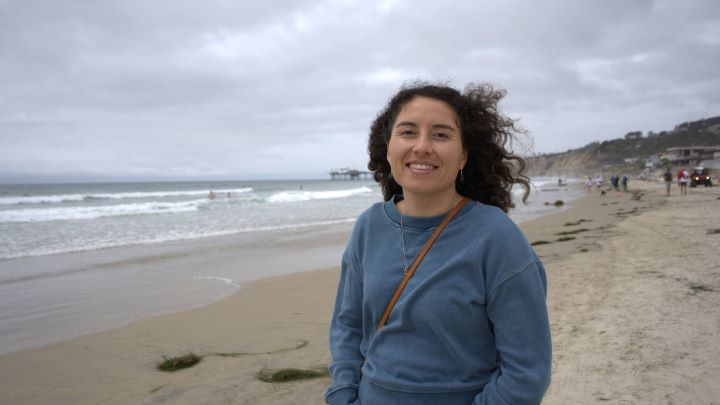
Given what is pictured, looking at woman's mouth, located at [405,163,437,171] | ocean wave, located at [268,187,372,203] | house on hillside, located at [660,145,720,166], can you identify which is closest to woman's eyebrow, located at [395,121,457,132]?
woman's mouth, located at [405,163,437,171]

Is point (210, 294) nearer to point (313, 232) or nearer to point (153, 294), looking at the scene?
point (153, 294)

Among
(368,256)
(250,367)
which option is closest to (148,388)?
(250,367)

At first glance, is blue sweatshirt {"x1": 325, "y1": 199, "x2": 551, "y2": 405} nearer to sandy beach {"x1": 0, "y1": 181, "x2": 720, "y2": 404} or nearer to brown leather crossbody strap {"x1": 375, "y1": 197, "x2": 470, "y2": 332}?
brown leather crossbody strap {"x1": 375, "y1": 197, "x2": 470, "y2": 332}

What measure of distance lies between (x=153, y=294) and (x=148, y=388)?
165 inches

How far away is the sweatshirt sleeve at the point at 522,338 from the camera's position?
1430 mm

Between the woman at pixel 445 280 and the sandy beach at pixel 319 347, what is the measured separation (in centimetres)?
211

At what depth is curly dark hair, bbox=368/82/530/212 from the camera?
1.81 metres

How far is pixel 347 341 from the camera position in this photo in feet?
6.19

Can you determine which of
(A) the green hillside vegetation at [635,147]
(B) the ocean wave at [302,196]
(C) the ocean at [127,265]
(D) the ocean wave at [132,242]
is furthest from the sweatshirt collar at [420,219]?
(A) the green hillside vegetation at [635,147]

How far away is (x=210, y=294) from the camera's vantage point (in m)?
7.95

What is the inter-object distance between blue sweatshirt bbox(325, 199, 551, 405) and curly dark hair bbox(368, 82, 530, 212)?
237 mm

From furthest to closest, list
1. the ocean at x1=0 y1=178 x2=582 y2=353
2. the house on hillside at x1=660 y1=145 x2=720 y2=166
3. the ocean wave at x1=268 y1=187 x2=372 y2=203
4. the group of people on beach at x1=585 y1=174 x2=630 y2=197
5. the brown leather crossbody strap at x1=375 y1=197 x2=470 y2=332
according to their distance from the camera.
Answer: the house on hillside at x1=660 y1=145 x2=720 y2=166
the ocean wave at x1=268 y1=187 x2=372 y2=203
the group of people on beach at x1=585 y1=174 x2=630 y2=197
the ocean at x1=0 y1=178 x2=582 y2=353
the brown leather crossbody strap at x1=375 y1=197 x2=470 y2=332

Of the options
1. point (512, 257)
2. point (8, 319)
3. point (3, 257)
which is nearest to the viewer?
point (512, 257)

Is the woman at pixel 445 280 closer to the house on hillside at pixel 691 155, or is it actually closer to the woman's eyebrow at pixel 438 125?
the woman's eyebrow at pixel 438 125
